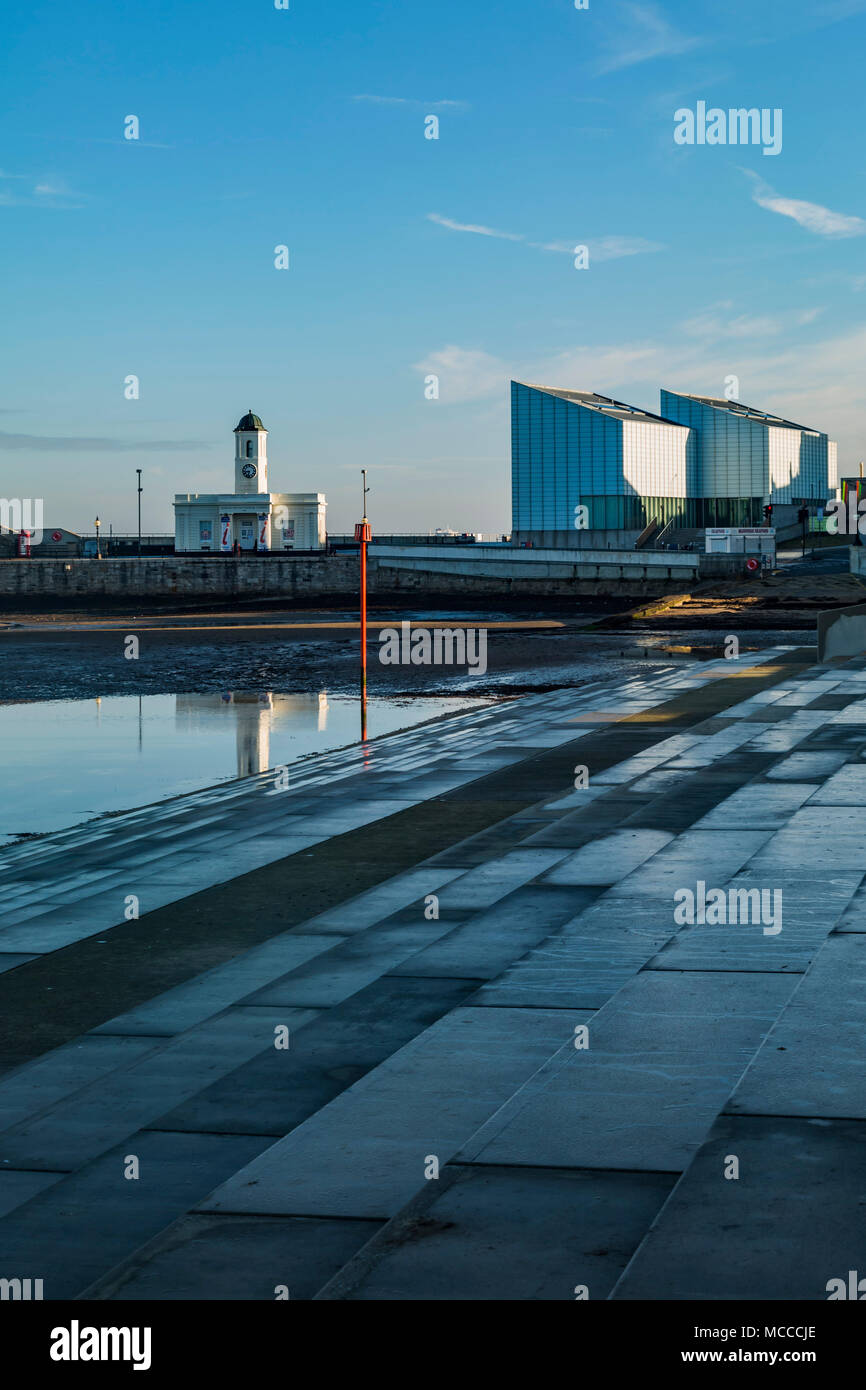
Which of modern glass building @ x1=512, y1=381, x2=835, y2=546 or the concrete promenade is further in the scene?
modern glass building @ x1=512, y1=381, x2=835, y2=546

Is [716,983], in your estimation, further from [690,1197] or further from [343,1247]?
[343,1247]

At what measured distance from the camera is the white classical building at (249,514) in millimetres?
129625

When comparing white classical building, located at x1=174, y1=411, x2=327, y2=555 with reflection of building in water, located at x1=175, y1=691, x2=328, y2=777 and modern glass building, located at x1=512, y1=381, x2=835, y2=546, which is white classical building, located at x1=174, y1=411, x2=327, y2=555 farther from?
reflection of building in water, located at x1=175, y1=691, x2=328, y2=777

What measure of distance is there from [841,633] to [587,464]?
324 ft

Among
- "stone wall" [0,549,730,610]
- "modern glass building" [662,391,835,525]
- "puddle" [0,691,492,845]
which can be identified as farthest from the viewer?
"modern glass building" [662,391,835,525]

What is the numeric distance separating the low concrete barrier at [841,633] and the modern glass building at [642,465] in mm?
96168

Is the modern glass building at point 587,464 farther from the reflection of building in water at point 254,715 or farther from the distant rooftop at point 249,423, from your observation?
the reflection of building in water at point 254,715

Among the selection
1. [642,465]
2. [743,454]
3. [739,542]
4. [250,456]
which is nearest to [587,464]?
[642,465]

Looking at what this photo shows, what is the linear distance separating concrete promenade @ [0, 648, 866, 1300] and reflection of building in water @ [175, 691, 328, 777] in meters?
8.37

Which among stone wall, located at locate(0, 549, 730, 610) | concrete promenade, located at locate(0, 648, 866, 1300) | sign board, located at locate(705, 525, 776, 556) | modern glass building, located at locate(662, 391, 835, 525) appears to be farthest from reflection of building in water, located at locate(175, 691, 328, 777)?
modern glass building, located at locate(662, 391, 835, 525)

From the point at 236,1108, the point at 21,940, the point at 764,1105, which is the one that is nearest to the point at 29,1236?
the point at 236,1108

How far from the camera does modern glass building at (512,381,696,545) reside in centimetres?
12912

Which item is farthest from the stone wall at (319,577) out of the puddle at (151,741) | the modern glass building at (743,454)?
the puddle at (151,741)
